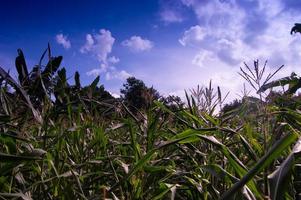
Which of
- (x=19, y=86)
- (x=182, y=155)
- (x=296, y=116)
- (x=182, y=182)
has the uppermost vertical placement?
(x=19, y=86)

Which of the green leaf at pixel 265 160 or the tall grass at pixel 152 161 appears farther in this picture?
the tall grass at pixel 152 161

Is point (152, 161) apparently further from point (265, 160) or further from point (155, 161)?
point (265, 160)

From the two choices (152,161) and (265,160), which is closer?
(265,160)

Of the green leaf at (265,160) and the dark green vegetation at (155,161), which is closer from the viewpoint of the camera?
the green leaf at (265,160)

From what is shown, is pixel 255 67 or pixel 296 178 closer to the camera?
pixel 255 67

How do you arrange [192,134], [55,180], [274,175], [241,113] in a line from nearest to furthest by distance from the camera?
[274,175]
[192,134]
[55,180]
[241,113]

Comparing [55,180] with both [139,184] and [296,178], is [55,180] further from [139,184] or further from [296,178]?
[296,178]

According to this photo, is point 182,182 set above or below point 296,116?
below

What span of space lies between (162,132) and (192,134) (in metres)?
0.78

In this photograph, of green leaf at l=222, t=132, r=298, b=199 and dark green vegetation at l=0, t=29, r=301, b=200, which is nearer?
green leaf at l=222, t=132, r=298, b=199

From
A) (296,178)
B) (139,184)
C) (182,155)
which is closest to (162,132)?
(182,155)

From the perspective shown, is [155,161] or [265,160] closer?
[265,160]

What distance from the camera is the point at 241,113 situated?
77.8 inches

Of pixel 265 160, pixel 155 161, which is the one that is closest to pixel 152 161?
pixel 155 161
